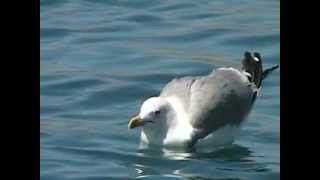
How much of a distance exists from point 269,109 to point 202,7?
368 cm

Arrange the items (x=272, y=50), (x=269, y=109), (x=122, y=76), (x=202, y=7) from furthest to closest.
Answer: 1. (x=202, y=7)
2. (x=272, y=50)
3. (x=122, y=76)
4. (x=269, y=109)

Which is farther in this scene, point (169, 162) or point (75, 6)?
point (75, 6)

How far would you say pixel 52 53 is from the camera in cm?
798

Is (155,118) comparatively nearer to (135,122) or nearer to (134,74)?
(135,122)

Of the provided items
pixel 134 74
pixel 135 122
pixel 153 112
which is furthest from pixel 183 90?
pixel 134 74

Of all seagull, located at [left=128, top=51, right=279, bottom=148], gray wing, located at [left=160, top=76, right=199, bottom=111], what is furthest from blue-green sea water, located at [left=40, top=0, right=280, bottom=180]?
gray wing, located at [left=160, top=76, right=199, bottom=111]

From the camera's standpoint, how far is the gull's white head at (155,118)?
18.7 ft

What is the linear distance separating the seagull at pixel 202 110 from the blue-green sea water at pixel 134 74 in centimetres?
11

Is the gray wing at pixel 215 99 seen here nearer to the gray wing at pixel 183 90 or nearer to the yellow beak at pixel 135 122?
the gray wing at pixel 183 90

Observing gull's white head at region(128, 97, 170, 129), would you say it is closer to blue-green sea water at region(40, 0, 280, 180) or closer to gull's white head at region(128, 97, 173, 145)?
gull's white head at region(128, 97, 173, 145)

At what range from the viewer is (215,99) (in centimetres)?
558

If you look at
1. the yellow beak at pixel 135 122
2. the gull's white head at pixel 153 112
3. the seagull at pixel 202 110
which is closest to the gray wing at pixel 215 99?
the seagull at pixel 202 110
